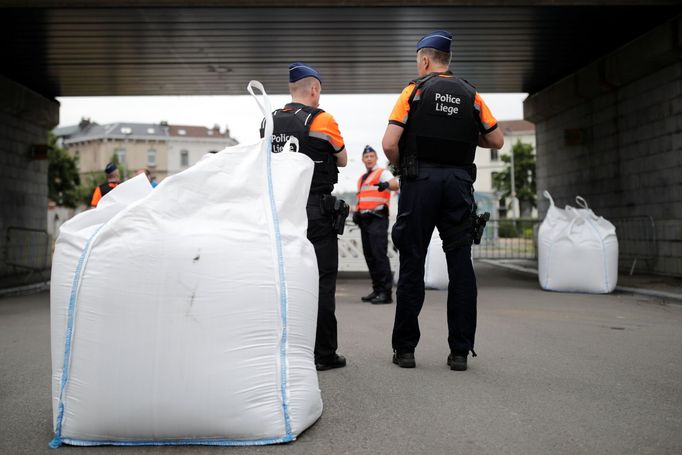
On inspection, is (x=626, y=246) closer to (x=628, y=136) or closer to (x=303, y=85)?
(x=628, y=136)

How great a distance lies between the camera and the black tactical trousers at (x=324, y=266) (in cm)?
417

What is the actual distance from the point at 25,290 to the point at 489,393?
Answer: 9717 mm

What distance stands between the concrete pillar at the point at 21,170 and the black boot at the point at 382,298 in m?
7.33

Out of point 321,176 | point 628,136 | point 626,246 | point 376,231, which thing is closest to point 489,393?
point 321,176

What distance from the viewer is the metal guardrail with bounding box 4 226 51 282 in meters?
13.5

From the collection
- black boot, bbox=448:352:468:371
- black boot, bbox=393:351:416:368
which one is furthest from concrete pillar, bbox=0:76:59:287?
black boot, bbox=448:352:468:371

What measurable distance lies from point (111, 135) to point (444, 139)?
80.2 m

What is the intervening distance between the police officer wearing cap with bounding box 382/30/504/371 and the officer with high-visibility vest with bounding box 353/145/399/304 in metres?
4.18

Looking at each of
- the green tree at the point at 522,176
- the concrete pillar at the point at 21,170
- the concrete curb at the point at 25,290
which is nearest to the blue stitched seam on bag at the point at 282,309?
the concrete curb at the point at 25,290

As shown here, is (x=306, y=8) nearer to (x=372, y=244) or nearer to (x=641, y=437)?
(x=372, y=244)

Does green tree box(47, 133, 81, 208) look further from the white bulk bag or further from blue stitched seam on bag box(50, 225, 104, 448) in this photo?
blue stitched seam on bag box(50, 225, 104, 448)

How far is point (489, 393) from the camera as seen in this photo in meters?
3.64

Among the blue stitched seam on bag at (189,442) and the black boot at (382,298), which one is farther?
the black boot at (382,298)

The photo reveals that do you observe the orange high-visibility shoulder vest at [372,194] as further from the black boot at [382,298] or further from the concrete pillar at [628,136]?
the concrete pillar at [628,136]
